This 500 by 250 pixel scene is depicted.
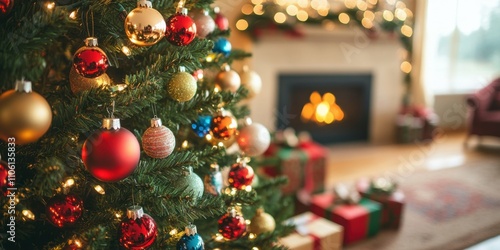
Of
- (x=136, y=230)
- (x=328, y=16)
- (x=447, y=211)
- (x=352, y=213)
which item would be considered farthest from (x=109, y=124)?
(x=328, y=16)

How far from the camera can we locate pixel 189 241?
0.93 metres

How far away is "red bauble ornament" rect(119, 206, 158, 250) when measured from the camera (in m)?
0.83

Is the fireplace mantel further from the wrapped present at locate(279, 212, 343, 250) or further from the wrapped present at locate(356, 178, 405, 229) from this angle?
the wrapped present at locate(279, 212, 343, 250)

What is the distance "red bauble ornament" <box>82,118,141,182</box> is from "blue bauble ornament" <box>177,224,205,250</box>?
0.24 m

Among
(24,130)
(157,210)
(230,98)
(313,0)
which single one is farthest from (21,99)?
(313,0)

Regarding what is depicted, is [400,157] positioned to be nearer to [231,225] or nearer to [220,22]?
[220,22]

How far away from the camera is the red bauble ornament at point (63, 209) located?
83 centimetres

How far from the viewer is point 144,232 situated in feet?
2.75

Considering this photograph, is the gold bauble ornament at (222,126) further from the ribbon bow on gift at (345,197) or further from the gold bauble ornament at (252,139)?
the ribbon bow on gift at (345,197)

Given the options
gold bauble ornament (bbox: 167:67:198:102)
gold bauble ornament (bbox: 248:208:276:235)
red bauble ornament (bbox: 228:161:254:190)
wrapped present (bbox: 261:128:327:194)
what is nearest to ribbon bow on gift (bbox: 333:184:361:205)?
wrapped present (bbox: 261:128:327:194)

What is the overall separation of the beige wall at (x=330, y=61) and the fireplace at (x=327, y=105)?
7cm

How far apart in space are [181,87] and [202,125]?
7.1 inches

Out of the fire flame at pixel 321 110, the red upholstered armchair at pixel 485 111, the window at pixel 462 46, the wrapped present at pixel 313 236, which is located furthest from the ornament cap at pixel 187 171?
the window at pixel 462 46

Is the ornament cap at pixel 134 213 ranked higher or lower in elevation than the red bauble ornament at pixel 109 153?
lower
